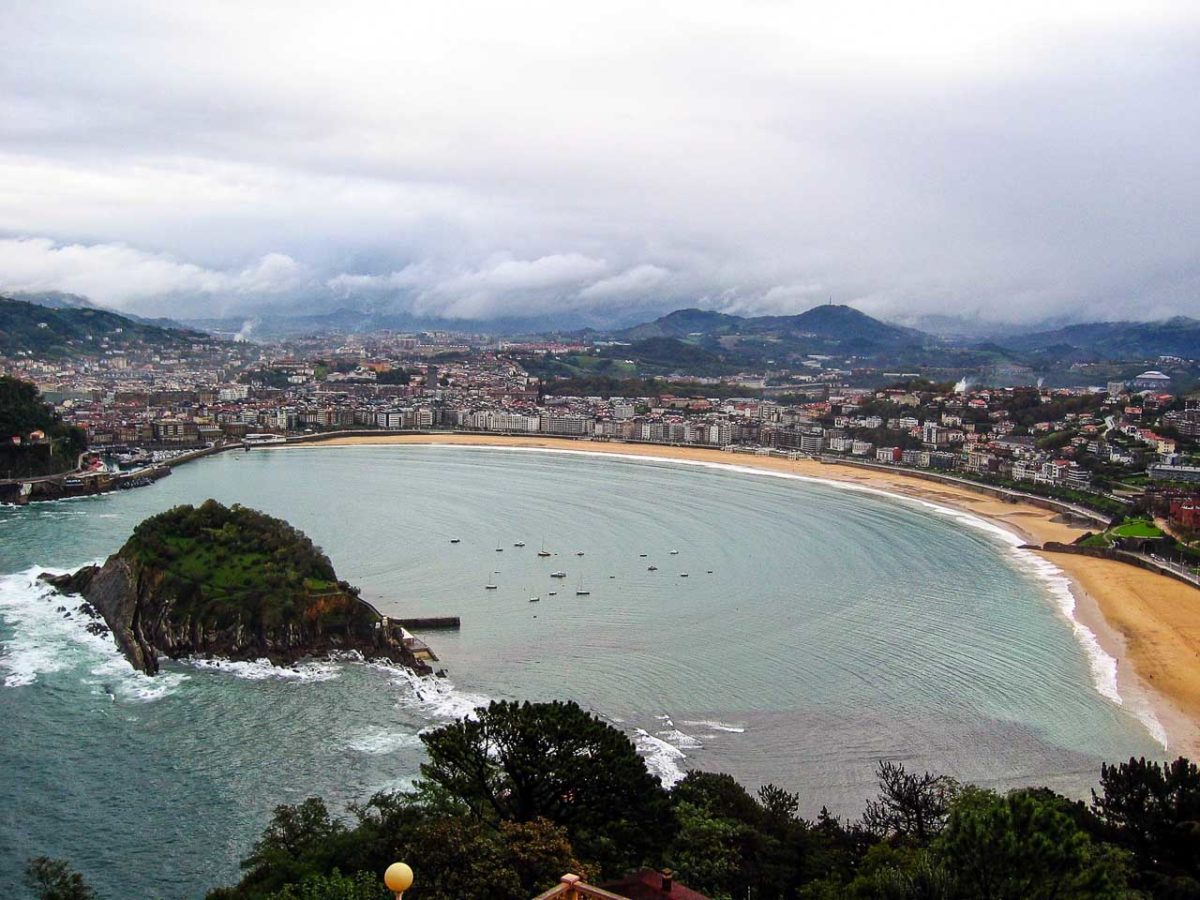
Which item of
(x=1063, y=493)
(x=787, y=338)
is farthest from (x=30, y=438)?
(x=787, y=338)

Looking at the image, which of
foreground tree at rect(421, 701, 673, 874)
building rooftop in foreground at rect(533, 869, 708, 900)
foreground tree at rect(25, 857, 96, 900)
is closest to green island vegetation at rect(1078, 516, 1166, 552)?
foreground tree at rect(421, 701, 673, 874)

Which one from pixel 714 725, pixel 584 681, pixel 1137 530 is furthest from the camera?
pixel 1137 530

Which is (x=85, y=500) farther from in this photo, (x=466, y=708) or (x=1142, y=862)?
(x=1142, y=862)

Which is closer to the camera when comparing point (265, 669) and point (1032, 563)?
point (265, 669)

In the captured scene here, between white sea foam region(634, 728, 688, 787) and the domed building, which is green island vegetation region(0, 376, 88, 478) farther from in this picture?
the domed building

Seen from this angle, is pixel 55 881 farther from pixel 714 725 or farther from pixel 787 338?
pixel 787 338

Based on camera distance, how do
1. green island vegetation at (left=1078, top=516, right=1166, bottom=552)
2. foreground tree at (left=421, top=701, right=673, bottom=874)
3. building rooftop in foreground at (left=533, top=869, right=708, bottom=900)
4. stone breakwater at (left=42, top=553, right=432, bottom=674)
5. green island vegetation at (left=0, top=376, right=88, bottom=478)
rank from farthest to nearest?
green island vegetation at (left=0, top=376, right=88, bottom=478), green island vegetation at (left=1078, top=516, right=1166, bottom=552), stone breakwater at (left=42, top=553, right=432, bottom=674), foreground tree at (left=421, top=701, right=673, bottom=874), building rooftop in foreground at (left=533, top=869, right=708, bottom=900)
